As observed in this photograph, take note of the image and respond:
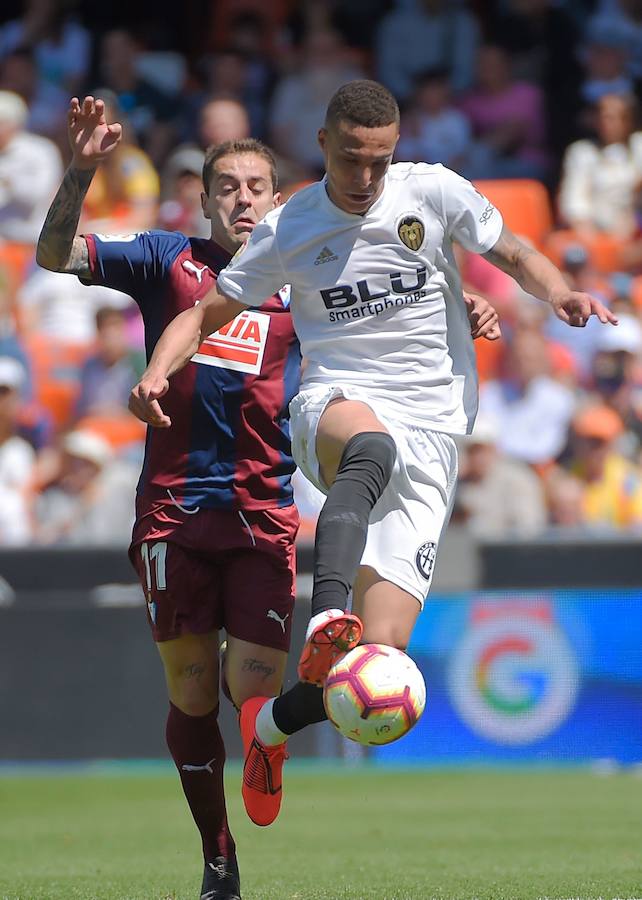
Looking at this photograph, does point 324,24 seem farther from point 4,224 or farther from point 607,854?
point 607,854

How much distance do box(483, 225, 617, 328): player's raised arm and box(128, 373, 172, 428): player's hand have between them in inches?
48.6

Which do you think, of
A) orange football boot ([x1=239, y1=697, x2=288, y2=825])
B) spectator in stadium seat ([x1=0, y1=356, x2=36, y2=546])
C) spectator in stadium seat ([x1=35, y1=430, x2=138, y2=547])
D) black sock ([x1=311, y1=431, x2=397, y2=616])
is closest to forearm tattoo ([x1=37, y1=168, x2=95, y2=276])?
black sock ([x1=311, y1=431, x2=397, y2=616])

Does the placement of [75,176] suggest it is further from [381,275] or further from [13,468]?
[13,468]

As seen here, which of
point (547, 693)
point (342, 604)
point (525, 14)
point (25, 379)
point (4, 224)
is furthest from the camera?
point (525, 14)

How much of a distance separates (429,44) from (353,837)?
10115 millimetres

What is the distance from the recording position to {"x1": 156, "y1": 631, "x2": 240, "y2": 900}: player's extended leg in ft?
18.4

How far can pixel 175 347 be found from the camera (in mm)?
5105

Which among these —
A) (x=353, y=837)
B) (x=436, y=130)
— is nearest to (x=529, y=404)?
(x=436, y=130)

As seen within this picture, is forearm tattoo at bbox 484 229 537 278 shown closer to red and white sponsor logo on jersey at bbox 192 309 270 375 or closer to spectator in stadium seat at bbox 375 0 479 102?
red and white sponsor logo on jersey at bbox 192 309 270 375

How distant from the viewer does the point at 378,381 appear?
17.2 ft

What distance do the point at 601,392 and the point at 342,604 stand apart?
7835 mm

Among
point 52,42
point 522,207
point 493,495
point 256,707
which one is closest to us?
point 256,707

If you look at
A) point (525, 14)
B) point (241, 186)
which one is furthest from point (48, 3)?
point (241, 186)

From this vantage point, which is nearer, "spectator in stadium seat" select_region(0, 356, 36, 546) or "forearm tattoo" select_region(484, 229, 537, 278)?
"forearm tattoo" select_region(484, 229, 537, 278)
